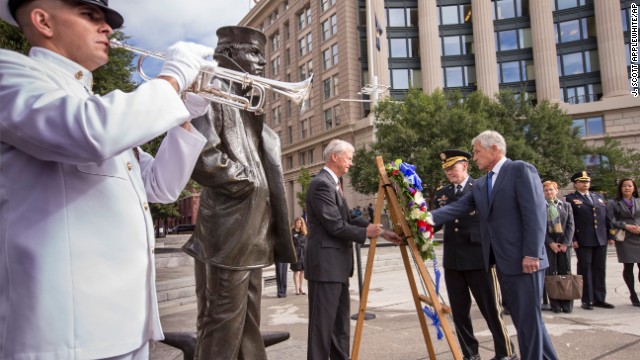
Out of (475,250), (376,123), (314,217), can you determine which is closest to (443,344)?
(475,250)

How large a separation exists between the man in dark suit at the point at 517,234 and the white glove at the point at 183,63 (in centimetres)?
344

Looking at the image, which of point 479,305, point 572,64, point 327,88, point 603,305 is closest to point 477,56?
point 572,64

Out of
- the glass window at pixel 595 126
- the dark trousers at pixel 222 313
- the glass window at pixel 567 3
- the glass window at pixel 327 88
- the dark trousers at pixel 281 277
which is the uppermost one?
the glass window at pixel 567 3

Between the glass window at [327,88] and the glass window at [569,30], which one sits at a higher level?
the glass window at [569,30]

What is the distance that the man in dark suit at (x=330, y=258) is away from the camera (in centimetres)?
401

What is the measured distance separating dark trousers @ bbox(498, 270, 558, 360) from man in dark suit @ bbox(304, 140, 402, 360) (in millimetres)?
1167

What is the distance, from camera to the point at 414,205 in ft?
13.4

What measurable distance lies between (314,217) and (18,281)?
123 inches

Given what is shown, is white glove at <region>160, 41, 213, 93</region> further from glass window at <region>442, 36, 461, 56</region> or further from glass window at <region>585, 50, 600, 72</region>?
glass window at <region>585, 50, 600, 72</region>

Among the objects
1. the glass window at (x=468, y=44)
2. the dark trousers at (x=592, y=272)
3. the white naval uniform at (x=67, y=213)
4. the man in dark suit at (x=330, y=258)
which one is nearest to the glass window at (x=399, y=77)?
the glass window at (x=468, y=44)

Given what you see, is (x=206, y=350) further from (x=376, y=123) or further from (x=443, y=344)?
(x=376, y=123)

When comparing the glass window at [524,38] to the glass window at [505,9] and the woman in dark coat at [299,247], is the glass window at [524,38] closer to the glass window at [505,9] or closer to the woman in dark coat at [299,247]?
the glass window at [505,9]

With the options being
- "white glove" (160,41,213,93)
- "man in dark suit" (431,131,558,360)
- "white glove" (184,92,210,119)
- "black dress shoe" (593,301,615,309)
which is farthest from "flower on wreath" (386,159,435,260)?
"black dress shoe" (593,301,615,309)

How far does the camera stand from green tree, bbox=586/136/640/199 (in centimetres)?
3080
